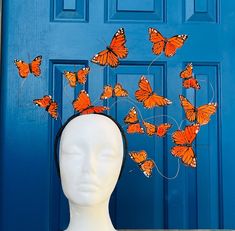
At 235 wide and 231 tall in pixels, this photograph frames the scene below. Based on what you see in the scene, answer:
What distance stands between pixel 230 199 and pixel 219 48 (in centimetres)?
51

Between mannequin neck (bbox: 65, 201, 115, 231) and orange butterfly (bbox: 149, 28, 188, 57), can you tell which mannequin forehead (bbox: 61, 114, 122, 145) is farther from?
orange butterfly (bbox: 149, 28, 188, 57)

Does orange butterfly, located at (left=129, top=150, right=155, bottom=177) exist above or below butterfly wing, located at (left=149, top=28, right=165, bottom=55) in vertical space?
below

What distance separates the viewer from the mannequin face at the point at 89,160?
1242 mm

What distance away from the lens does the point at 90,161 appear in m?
1.24

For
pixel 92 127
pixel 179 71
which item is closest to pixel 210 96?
pixel 179 71

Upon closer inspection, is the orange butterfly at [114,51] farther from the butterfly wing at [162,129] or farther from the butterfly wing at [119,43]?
the butterfly wing at [162,129]

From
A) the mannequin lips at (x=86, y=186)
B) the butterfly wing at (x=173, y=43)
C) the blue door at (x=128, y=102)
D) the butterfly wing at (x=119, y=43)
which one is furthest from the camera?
the blue door at (x=128, y=102)

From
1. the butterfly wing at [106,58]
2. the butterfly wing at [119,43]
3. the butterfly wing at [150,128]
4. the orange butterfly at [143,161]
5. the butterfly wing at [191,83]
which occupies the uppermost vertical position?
the butterfly wing at [119,43]

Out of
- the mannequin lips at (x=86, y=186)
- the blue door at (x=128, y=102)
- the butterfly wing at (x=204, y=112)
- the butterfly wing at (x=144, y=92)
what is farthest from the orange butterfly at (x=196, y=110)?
the mannequin lips at (x=86, y=186)

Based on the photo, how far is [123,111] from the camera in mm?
1768

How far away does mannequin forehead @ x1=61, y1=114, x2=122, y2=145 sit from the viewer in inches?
49.6

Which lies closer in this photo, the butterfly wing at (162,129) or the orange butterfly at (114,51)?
the orange butterfly at (114,51)

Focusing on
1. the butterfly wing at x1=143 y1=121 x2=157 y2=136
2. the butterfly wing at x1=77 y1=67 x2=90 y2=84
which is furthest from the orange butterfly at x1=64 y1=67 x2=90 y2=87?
the butterfly wing at x1=143 y1=121 x2=157 y2=136

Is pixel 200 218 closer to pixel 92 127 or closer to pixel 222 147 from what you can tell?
pixel 222 147
